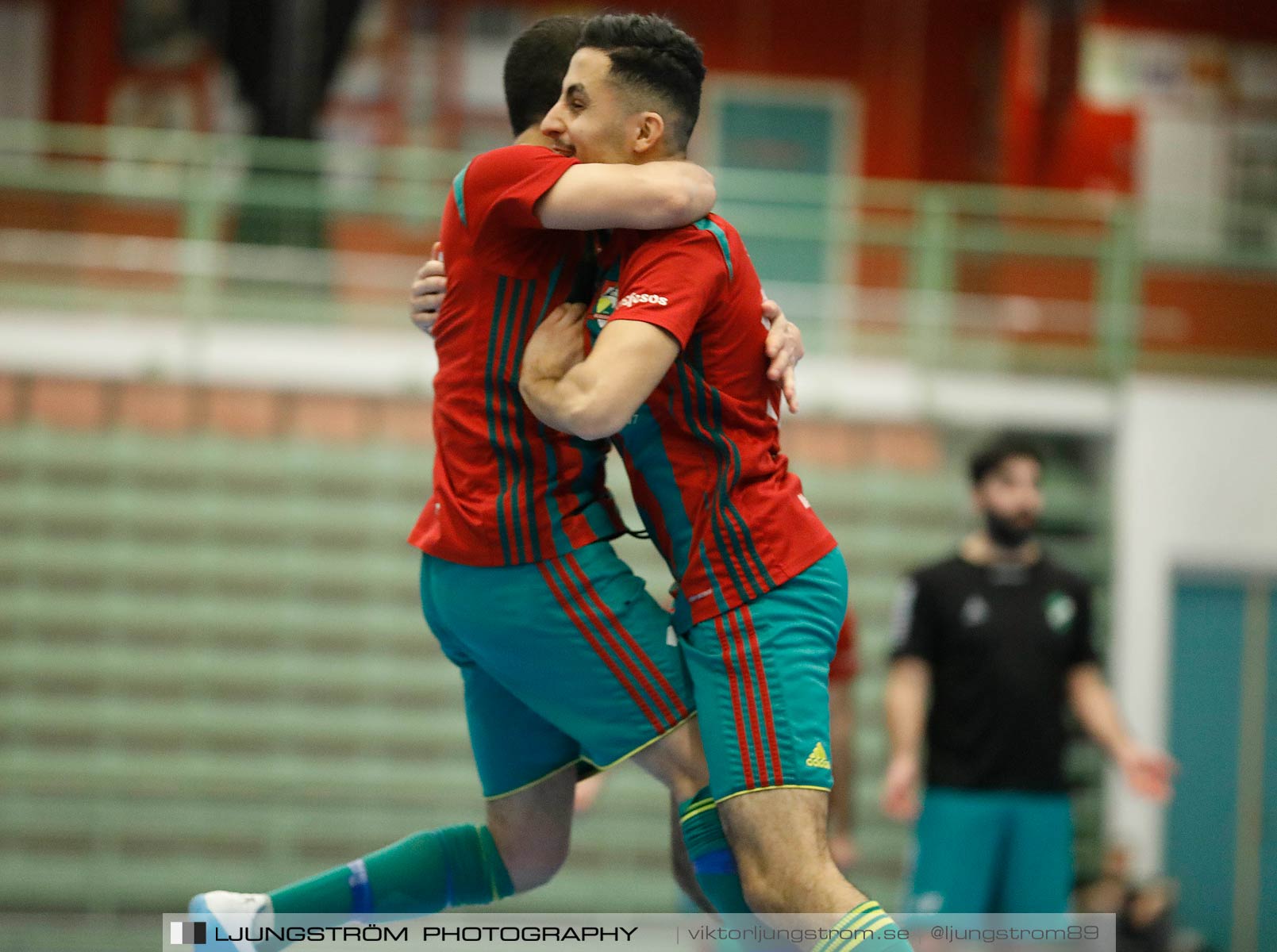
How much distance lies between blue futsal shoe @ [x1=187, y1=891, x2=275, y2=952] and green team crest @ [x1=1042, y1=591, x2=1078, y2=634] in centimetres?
354

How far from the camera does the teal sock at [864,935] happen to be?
2717 mm

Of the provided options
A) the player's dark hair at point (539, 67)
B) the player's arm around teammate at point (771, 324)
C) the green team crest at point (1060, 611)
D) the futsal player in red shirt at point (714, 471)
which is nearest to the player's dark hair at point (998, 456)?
the green team crest at point (1060, 611)

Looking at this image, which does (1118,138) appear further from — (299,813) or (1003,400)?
(299,813)

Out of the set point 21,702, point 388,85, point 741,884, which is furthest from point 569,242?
point 388,85

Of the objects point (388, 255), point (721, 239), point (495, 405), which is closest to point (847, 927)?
point (495, 405)

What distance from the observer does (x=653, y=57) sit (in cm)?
294

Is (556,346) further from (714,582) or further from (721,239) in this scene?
(714,582)

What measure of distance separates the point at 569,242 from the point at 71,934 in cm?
623

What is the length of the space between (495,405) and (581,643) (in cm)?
49

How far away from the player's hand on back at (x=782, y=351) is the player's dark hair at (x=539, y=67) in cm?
63

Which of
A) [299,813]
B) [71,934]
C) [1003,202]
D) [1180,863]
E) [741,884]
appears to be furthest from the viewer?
[1003,202]

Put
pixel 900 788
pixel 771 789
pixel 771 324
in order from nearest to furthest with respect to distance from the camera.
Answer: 1. pixel 771 789
2. pixel 771 324
3. pixel 900 788

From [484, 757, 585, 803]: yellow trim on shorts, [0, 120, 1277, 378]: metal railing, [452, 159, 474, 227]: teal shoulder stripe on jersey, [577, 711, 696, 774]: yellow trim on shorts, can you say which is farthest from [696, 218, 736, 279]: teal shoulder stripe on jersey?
[0, 120, 1277, 378]: metal railing

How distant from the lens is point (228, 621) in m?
8.85
